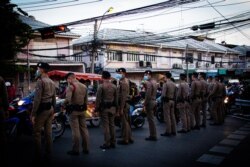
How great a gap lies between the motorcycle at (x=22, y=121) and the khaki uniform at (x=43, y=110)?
2.04 metres

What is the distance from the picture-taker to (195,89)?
37.2ft

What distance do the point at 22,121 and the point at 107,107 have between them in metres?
2.69

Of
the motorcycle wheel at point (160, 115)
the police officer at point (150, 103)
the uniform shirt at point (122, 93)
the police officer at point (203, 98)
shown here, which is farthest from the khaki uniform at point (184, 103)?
the uniform shirt at point (122, 93)

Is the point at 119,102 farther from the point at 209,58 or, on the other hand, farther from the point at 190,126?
the point at 209,58

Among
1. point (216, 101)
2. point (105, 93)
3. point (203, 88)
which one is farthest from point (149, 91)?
point (216, 101)

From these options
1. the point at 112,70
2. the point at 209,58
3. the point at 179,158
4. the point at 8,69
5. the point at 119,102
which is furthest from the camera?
the point at 209,58

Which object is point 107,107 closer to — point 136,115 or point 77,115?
point 77,115

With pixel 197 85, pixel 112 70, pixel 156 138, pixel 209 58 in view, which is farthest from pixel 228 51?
pixel 156 138

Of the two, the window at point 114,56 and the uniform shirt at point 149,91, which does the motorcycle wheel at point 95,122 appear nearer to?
the uniform shirt at point 149,91

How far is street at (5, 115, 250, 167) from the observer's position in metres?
6.41

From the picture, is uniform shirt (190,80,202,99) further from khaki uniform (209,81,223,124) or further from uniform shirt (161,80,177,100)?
uniform shirt (161,80,177,100)

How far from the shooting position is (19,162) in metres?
6.45

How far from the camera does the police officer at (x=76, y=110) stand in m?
6.99

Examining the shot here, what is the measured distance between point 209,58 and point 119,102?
37.7m
